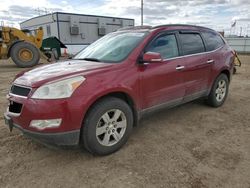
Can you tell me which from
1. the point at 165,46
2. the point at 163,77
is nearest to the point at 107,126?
the point at 163,77

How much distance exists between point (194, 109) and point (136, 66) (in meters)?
2.28

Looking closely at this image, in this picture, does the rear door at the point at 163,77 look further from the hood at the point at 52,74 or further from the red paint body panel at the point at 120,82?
the hood at the point at 52,74

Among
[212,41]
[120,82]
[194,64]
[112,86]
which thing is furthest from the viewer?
[212,41]

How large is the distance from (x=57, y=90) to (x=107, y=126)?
0.83 meters

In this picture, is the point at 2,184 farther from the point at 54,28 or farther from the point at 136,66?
the point at 54,28

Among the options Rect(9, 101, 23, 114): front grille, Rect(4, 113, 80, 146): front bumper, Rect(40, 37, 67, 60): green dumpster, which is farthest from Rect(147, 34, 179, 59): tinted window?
Rect(40, 37, 67, 60): green dumpster

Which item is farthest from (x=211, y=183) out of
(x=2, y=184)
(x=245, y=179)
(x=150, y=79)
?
(x=2, y=184)

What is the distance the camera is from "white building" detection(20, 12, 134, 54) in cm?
2364

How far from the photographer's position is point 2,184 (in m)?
2.65

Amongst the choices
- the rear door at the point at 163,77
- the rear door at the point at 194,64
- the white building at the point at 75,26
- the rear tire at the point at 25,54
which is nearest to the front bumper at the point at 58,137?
the rear door at the point at 163,77

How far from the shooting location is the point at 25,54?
12.7m

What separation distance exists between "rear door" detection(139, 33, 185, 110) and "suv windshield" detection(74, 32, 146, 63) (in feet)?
0.88

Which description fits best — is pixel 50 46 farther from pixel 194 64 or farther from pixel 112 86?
pixel 112 86

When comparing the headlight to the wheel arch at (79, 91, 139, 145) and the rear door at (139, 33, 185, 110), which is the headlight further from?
the rear door at (139, 33, 185, 110)
